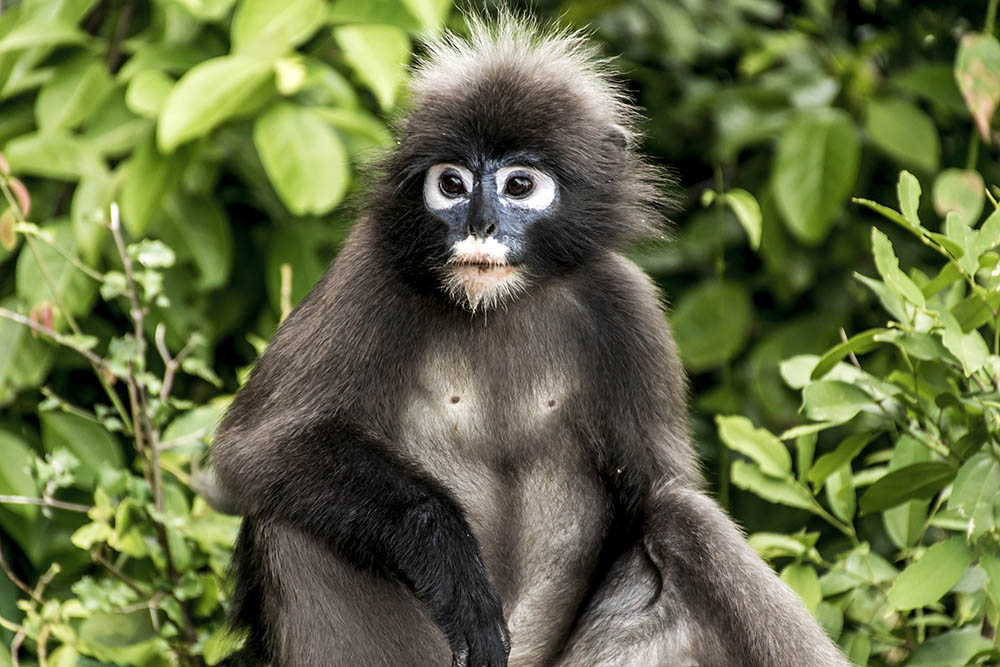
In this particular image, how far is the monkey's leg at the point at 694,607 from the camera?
3.34 m

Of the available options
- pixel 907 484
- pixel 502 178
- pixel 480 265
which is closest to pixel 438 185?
pixel 502 178

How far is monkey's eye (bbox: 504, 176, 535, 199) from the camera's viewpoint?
138 inches

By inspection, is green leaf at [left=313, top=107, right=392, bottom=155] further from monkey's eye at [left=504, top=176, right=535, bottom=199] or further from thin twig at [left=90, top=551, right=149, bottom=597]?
thin twig at [left=90, top=551, right=149, bottom=597]

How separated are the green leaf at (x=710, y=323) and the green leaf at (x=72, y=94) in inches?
95.5

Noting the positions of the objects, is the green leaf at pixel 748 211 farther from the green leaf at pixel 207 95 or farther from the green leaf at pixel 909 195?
the green leaf at pixel 207 95

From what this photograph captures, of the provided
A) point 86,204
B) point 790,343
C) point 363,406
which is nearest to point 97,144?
point 86,204

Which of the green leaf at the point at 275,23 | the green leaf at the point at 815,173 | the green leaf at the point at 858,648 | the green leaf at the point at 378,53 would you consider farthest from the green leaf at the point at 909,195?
the green leaf at the point at 815,173

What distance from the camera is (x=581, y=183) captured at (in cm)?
369

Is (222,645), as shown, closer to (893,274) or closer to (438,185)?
(438,185)

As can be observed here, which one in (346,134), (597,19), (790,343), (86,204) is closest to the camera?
(86,204)

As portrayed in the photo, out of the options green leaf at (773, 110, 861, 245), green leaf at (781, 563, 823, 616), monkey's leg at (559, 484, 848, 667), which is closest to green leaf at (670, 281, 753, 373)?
green leaf at (773, 110, 861, 245)

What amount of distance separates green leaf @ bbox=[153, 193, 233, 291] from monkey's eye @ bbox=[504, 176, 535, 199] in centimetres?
158

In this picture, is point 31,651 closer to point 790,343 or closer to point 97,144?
point 97,144

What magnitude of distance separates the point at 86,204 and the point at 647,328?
6.12 ft
